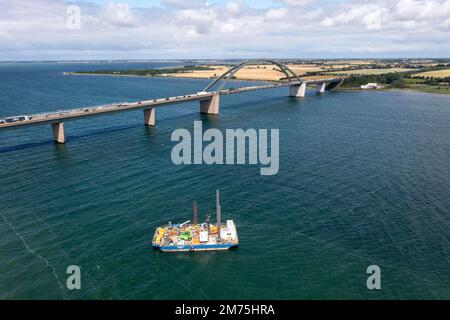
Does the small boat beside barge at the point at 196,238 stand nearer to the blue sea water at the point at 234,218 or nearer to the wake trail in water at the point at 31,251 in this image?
the blue sea water at the point at 234,218

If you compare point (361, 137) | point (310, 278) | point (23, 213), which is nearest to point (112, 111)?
point (23, 213)

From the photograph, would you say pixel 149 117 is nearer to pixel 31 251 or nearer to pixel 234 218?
pixel 234 218

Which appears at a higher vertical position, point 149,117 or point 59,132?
point 149,117

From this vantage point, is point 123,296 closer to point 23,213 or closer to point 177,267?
point 177,267

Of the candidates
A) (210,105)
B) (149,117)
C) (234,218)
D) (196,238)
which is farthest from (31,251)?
(210,105)

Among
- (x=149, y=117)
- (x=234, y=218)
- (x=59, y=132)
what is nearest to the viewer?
(x=234, y=218)

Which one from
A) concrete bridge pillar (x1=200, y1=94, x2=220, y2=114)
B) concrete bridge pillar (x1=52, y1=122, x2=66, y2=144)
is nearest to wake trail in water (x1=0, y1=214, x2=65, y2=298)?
concrete bridge pillar (x1=52, y1=122, x2=66, y2=144)
